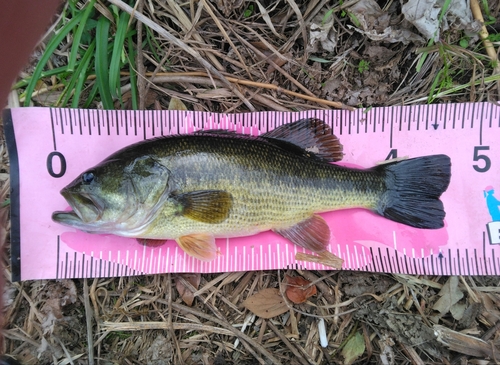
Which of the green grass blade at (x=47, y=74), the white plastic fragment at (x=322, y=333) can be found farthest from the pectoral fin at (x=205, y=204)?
the green grass blade at (x=47, y=74)

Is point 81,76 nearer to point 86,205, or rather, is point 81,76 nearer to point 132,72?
point 132,72

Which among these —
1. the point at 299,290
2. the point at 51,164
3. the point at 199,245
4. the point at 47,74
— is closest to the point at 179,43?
the point at 47,74

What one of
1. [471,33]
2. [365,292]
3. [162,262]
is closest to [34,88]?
[162,262]

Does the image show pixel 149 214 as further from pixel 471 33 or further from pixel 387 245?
pixel 471 33

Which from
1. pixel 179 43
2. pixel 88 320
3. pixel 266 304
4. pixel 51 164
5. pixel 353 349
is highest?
pixel 179 43

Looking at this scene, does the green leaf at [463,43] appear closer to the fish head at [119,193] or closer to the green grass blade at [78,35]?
the fish head at [119,193]
